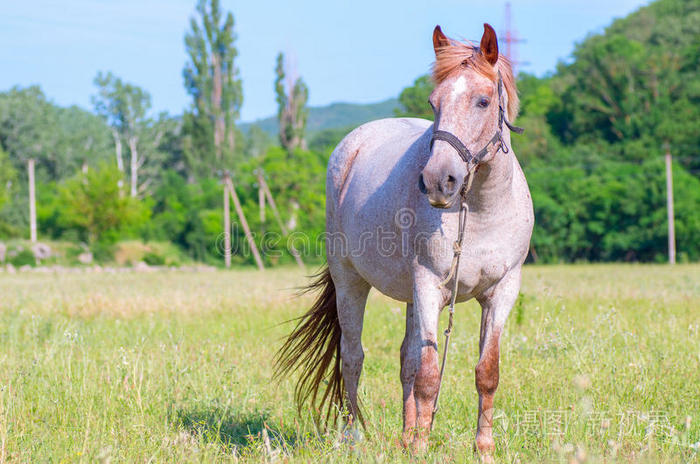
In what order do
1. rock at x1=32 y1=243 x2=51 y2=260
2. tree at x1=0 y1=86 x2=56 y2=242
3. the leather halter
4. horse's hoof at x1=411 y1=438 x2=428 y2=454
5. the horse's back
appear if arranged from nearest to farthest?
the leather halter, horse's hoof at x1=411 y1=438 x2=428 y2=454, the horse's back, rock at x1=32 y1=243 x2=51 y2=260, tree at x1=0 y1=86 x2=56 y2=242

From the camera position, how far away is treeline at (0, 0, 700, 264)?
4400 cm

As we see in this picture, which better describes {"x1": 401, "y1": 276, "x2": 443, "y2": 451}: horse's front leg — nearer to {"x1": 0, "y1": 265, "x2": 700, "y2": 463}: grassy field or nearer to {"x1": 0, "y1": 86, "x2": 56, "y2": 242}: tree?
{"x1": 0, "y1": 265, "x2": 700, "y2": 463}: grassy field

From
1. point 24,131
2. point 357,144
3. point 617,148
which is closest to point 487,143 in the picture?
point 357,144

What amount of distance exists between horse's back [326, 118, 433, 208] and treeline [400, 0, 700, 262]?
31.3 m

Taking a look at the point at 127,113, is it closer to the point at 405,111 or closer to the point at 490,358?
the point at 405,111

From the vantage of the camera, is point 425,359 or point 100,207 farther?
point 100,207

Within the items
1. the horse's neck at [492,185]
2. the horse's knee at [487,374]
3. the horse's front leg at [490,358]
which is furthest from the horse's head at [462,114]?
the horse's knee at [487,374]

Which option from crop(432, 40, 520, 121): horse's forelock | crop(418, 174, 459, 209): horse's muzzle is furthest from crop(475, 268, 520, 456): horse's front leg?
crop(432, 40, 520, 121): horse's forelock

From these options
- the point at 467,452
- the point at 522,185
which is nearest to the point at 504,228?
the point at 522,185

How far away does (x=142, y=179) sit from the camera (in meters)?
68.2

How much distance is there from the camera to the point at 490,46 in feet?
10.8

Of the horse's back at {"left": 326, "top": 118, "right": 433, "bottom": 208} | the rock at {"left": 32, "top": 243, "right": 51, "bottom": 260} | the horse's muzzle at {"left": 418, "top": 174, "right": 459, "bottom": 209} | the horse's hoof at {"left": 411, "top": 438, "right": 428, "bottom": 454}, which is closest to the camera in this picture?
the horse's muzzle at {"left": 418, "top": 174, "right": 459, "bottom": 209}

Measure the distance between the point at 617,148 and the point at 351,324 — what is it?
1991 inches

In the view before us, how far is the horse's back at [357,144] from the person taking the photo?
4.94 meters
